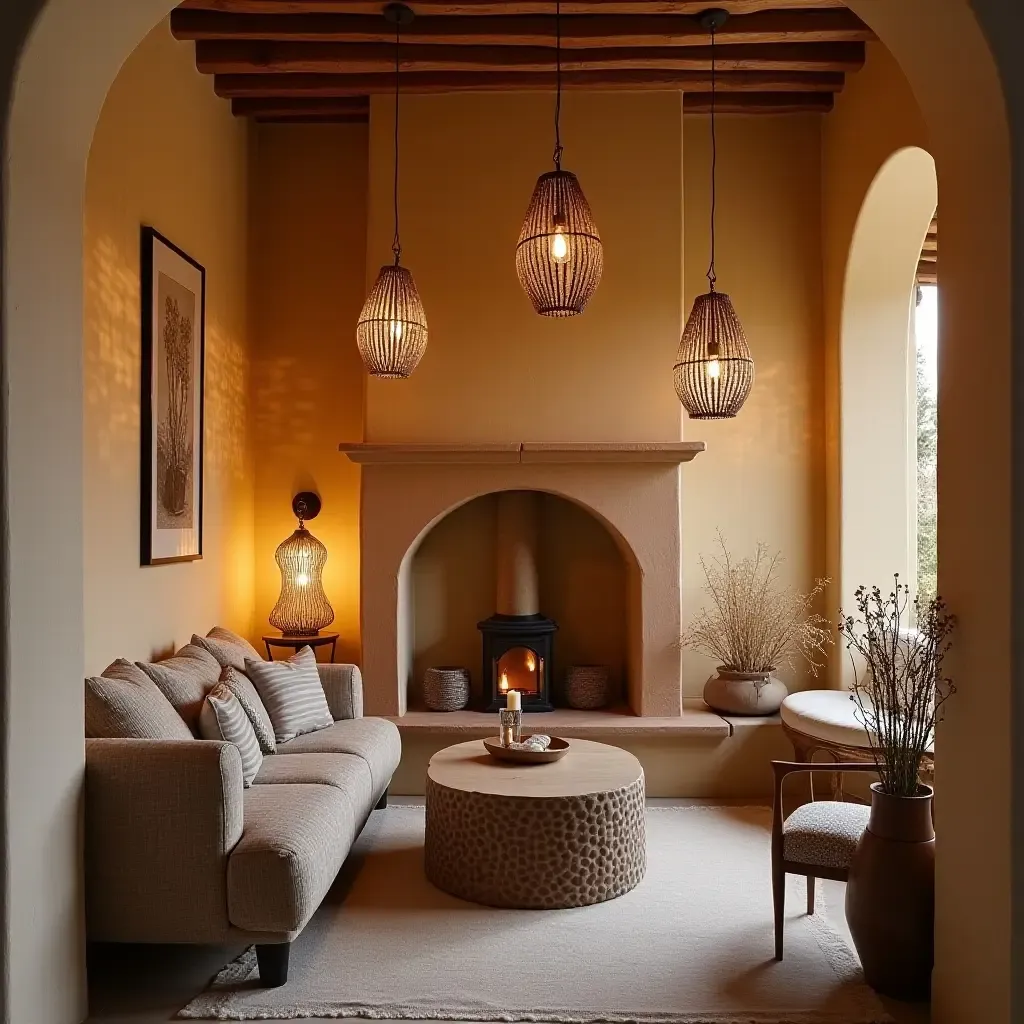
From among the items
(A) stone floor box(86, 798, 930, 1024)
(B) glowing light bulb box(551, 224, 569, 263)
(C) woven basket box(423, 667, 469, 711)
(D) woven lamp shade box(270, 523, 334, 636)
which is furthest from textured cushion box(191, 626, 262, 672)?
(B) glowing light bulb box(551, 224, 569, 263)

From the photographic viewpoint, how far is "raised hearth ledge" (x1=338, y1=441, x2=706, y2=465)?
5.07 meters

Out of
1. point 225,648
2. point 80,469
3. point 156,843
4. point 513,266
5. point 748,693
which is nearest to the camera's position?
point 80,469

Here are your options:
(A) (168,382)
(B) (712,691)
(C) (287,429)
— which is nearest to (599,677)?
(B) (712,691)

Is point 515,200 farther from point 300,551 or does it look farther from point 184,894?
point 184,894

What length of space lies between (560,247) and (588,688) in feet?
8.69

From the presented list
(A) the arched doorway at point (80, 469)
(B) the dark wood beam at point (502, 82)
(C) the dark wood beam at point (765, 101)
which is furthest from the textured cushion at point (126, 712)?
(C) the dark wood beam at point (765, 101)

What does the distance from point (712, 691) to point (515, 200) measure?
288cm

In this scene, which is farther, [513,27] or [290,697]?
[513,27]

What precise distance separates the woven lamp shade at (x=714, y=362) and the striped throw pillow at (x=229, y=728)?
2.47m

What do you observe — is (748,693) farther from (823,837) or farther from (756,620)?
(823,837)

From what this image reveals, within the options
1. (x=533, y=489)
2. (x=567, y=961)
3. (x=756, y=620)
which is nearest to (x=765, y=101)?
(x=533, y=489)

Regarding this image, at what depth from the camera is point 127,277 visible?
407 centimetres

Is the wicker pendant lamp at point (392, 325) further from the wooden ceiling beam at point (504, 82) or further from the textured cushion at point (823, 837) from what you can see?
the textured cushion at point (823, 837)

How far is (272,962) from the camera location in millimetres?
2967
